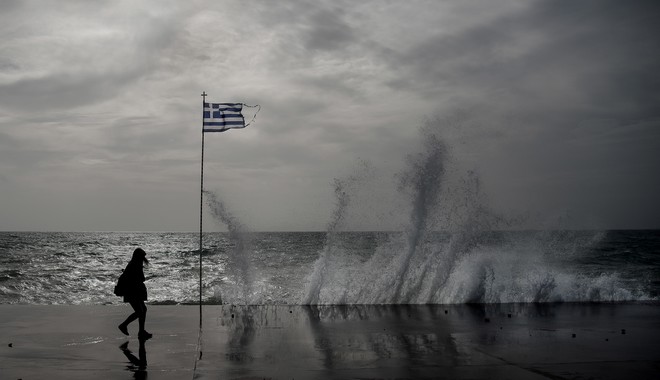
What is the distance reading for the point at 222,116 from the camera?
44.0 feet

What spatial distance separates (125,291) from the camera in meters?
10.3

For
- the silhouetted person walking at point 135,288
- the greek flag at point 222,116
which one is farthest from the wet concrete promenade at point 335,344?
the greek flag at point 222,116

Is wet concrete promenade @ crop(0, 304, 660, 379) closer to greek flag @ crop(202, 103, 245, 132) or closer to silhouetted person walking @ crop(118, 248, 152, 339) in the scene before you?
silhouetted person walking @ crop(118, 248, 152, 339)

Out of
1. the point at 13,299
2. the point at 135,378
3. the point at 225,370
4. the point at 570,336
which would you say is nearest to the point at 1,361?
the point at 135,378

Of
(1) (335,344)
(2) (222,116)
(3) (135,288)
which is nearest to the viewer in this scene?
(1) (335,344)

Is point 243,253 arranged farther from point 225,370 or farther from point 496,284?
point 225,370

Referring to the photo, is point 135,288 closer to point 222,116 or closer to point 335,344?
point 335,344

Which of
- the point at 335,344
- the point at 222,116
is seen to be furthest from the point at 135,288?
the point at 222,116

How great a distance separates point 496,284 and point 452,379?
35.8 feet

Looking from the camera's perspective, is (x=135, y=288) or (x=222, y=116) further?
A: (x=222, y=116)

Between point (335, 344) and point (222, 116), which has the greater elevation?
point (222, 116)

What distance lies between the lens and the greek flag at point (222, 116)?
13313 mm

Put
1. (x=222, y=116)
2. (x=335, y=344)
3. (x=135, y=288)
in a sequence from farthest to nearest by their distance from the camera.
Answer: (x=222, y=116) < (x=135, y=288) < (x=335, y=344)

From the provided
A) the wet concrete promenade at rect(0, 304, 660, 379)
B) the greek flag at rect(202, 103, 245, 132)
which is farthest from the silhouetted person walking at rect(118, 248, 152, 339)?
the greek flag at rect(202, 103, 245, 132)
